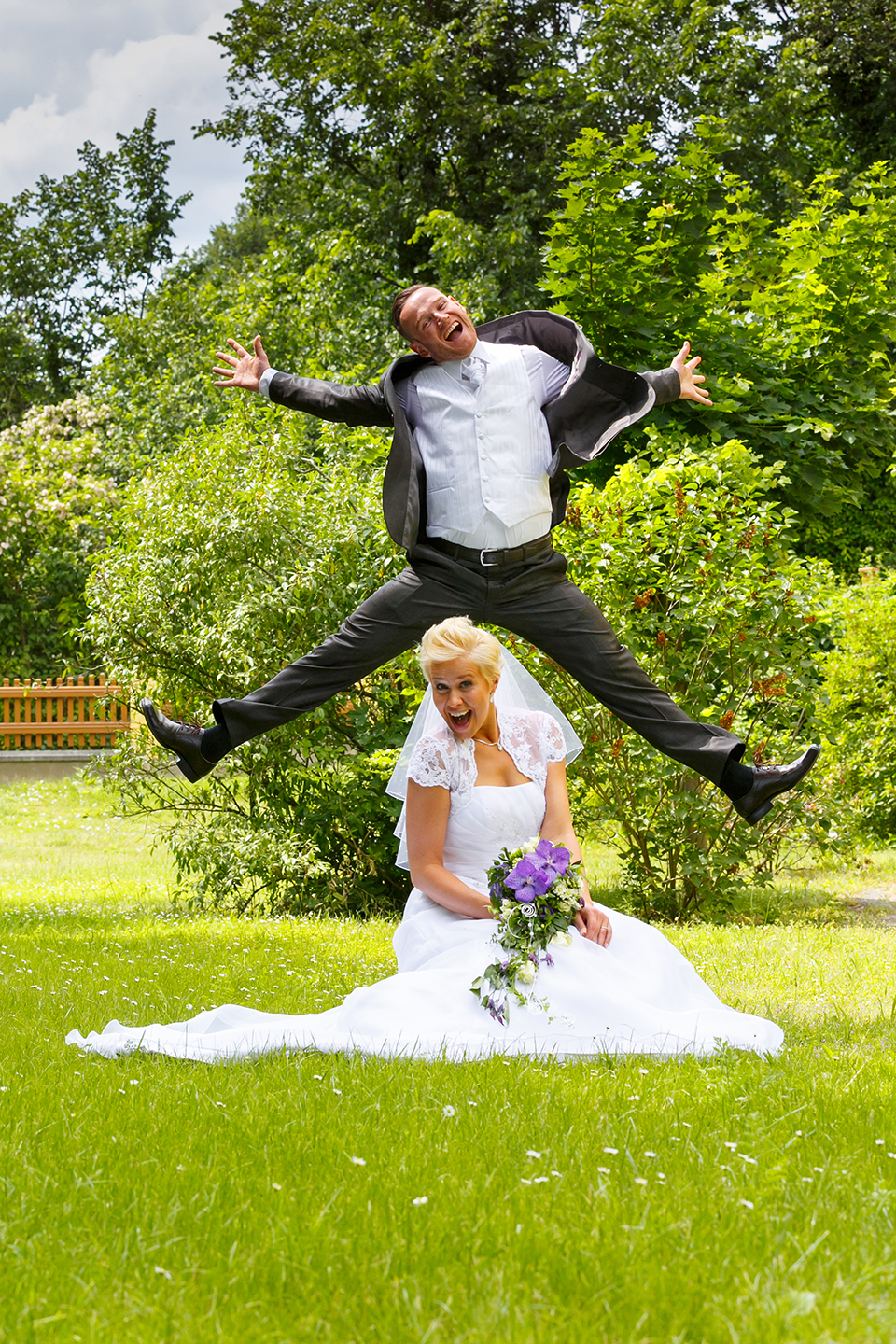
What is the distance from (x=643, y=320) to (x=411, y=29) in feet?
32.9

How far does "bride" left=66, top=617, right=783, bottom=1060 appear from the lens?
12.5 ft

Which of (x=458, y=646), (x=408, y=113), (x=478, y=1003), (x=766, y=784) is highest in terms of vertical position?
(x=408, y=113)

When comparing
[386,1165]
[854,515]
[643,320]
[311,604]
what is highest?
[643,320]

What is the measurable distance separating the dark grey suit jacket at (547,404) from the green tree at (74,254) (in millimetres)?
29046

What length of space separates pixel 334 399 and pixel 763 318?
8.16 metres

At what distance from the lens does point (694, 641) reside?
7348 mm

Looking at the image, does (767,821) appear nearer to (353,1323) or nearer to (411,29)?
(353,1323)

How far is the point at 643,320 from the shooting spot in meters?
11.5

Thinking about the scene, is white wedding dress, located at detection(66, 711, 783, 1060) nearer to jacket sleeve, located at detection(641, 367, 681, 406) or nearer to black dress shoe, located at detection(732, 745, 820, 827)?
black dress shoe, located at detection(732, 745, 820, 827)

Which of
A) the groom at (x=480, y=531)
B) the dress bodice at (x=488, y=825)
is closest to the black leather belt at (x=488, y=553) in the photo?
the groom at (x=480, y=531)

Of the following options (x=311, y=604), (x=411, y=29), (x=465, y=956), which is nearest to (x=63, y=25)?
(x=411, y=29)

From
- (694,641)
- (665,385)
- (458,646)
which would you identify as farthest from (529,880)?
(694,641)

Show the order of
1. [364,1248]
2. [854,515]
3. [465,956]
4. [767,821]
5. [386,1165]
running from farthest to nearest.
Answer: [854,515] → [767,821] → [465,956] → [386,1165] → [364,1248]

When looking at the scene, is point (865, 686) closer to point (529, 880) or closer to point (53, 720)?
point (529, 880)
